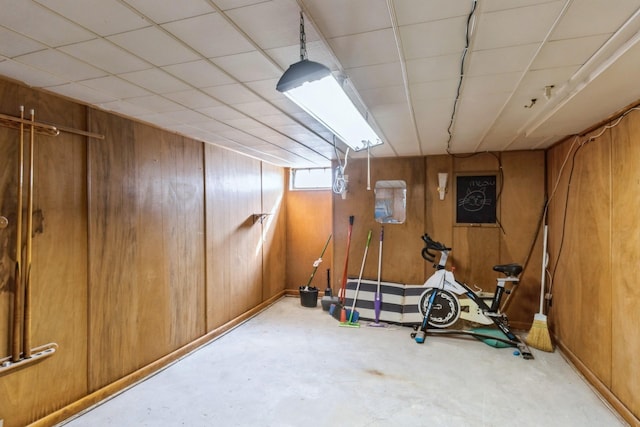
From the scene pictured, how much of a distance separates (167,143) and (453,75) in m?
2.52

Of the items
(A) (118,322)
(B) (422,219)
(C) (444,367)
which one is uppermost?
(B) (422,219)

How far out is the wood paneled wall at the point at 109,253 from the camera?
6.73 ft

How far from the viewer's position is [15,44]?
1.51m

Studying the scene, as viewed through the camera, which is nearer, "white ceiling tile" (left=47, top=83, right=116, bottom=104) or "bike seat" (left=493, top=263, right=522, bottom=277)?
"white ceiling tile" (left=47, top=83, right=116, bottom=104)

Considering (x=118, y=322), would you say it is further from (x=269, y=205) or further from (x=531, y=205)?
(x=531, y=205)

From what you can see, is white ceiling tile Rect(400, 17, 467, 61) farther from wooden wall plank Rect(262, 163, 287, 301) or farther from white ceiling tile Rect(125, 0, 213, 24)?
wooden wall plank Rect(262, 163, 287, 301)

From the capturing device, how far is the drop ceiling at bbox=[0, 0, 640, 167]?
4.15 feet

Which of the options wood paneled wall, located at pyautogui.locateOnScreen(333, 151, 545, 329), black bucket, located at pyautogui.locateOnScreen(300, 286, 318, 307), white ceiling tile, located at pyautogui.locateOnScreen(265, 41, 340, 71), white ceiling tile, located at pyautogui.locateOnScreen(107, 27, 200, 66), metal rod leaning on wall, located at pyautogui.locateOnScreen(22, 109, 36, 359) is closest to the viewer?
white ceiling tile, located at pyautogui.locateOnScreen(107, 27, 200, 66)

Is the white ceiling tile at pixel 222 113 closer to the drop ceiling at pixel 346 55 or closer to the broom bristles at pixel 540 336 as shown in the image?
the drop ceiling at pixel 346 55

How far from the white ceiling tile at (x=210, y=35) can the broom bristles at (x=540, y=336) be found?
375cm

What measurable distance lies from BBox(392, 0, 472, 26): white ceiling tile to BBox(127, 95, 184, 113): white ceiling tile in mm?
1701

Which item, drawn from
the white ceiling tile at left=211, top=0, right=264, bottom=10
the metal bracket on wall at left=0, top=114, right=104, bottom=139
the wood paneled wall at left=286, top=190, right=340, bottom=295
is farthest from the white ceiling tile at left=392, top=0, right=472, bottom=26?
the wood paneled wall at left=286, top=190, right=340, bottom=295

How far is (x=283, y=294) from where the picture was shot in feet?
18.3

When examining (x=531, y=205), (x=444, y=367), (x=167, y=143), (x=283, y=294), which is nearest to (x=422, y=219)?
(x=531, y=205)
